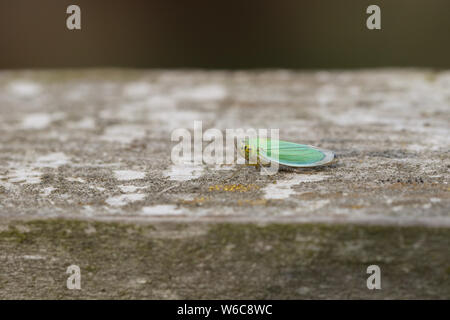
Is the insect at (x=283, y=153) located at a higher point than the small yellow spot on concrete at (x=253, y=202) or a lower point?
higher

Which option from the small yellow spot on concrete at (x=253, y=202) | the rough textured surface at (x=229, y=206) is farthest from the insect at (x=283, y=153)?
the small yellow spot on concrete at (x=253, y=202)

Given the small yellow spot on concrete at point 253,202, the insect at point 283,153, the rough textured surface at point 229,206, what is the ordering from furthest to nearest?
the insect at point 283,153
the small yellow spot on concrete at point 253,202
the rough textured surface at point 229,206

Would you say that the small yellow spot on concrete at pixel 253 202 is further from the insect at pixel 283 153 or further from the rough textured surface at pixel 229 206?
the insect at pixel 283 153

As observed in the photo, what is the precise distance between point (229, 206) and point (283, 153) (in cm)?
50

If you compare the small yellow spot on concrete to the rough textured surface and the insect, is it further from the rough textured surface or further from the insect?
the insect

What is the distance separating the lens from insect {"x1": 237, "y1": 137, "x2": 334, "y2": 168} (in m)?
1.69

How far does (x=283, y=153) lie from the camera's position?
1771 millimetres

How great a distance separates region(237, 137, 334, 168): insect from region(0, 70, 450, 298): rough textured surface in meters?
0.04

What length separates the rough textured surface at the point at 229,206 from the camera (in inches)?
47.2

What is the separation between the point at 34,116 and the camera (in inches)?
102

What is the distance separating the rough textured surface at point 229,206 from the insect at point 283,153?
0.04m

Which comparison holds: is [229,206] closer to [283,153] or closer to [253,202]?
[253,202]

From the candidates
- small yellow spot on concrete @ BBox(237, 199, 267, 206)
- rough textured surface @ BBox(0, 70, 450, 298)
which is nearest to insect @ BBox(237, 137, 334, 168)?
rough textured surface @ BBox(0, 70, 450, 298)

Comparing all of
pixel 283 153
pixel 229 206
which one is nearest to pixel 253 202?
pixel 229 206
